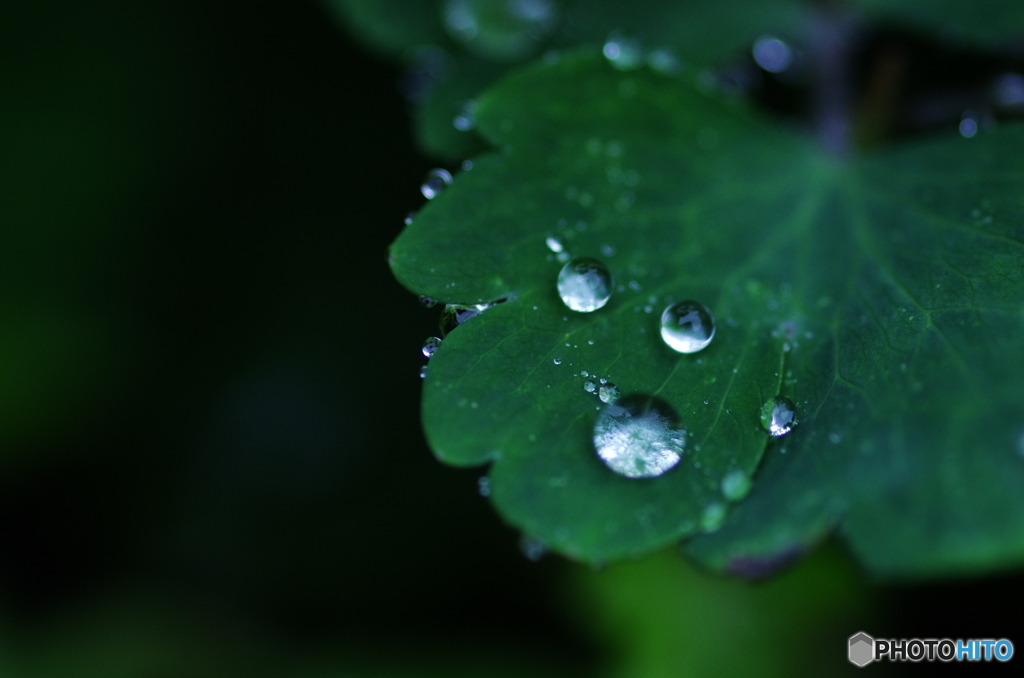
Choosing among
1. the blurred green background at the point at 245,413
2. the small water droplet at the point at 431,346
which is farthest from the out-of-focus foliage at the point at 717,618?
the small water droplet at the point at 431,346

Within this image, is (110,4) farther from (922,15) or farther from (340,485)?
(922,15)

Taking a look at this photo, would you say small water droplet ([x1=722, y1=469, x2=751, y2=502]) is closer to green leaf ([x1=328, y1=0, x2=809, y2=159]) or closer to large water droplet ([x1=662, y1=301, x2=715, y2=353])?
large water droplet ([x1=662, y1=301, x2=715, y2=353])

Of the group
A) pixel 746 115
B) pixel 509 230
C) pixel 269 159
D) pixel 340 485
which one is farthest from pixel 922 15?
pixel 340 485

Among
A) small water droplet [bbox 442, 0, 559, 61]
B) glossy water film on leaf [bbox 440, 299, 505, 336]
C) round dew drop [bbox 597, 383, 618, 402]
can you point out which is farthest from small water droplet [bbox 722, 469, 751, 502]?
small water droplet [bbox 442, 0, 559, 61]

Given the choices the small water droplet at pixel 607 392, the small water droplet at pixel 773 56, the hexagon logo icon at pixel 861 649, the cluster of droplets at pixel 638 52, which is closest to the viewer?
the small water droplet at pixel 607 392

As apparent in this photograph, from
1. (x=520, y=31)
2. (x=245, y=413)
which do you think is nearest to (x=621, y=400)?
(x=520, y=31)

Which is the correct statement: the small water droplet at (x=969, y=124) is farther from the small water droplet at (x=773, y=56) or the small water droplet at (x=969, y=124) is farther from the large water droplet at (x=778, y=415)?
the large water droplet at (x=778, y=415)
